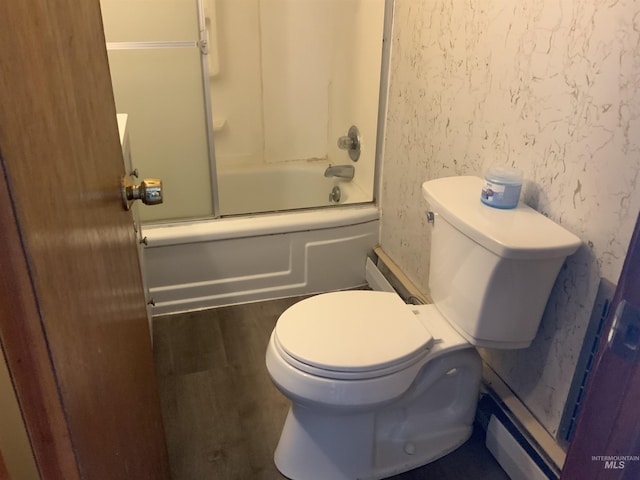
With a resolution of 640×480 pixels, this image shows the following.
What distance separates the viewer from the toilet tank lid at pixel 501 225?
4.18ft

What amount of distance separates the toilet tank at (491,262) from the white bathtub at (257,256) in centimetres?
92

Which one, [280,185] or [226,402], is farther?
[280,185]

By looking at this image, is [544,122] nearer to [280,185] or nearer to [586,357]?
[586,357]

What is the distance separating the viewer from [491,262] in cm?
134

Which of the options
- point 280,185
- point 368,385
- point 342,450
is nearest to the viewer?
point 368,385

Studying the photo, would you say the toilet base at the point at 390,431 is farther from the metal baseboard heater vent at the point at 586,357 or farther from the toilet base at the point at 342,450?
the metal baseboard heater vent at the point at 586,357

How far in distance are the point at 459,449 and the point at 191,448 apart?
2.81 feet

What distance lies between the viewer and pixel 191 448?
1726 mm

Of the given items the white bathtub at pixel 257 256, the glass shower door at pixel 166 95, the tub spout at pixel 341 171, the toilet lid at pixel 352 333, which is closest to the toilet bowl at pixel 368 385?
the toilet lid at pixel 352 333

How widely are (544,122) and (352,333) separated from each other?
0.75m

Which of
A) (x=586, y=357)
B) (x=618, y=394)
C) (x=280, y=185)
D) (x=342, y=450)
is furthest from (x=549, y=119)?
(x=280, y=185)

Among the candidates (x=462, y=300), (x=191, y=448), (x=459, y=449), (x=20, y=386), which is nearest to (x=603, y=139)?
(x=462, y=300)

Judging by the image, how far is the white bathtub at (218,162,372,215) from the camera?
283 cm

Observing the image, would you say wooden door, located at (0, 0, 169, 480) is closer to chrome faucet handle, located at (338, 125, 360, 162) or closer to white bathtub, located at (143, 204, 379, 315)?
white bathtub, located at (143, 204, 379, 315)
